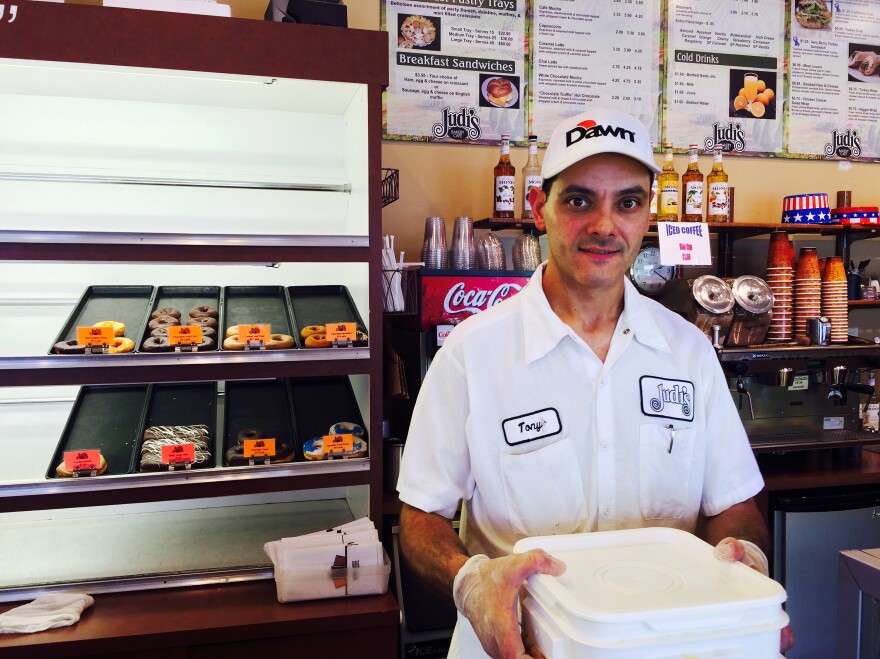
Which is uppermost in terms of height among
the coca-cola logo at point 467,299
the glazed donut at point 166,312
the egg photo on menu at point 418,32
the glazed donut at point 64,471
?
the egg photo on menu at point 418,32

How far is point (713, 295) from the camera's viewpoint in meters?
3.12

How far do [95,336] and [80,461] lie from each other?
15.4 inches

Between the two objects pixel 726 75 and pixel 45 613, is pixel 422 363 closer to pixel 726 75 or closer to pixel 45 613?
pixel 45 613

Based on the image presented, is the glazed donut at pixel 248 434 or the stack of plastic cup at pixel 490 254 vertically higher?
the stack of plastic cup at pixel 490 254

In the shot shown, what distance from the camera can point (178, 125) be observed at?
2.86 metres

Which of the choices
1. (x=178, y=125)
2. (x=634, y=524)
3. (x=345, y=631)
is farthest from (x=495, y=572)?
(x=178, y=125)

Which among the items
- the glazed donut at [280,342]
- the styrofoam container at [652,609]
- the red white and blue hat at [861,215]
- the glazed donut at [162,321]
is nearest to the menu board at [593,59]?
the red white and blue hat at [861,215]

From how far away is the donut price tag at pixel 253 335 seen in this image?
2367mm

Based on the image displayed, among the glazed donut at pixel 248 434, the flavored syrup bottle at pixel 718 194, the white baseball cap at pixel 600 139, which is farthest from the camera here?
the flavored syrup bottle at pixel 718 194

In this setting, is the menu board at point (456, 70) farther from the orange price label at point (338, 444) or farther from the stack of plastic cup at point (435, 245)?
the orange price label at point (338, 444)

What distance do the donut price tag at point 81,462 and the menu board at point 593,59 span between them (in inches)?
95.0

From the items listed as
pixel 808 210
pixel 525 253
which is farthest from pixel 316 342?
pixel 808 210

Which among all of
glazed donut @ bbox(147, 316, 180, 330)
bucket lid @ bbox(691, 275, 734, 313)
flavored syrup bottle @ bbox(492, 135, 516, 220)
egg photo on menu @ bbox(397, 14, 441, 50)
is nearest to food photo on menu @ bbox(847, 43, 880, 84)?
bucket lid @ bbox(691, 275, 734, 313)

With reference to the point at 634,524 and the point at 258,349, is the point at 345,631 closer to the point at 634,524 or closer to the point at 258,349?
the point at 258,349
